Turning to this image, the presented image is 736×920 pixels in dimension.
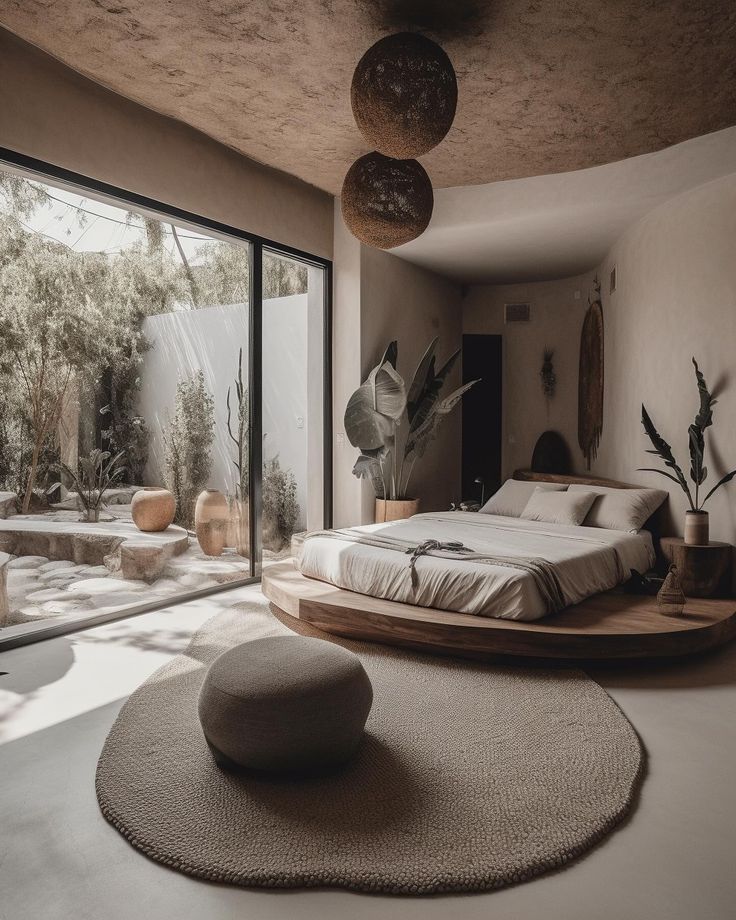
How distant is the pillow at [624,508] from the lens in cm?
509

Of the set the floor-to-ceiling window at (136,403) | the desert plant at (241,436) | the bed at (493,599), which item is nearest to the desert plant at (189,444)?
the floor-to-ceiling window at (136,403)

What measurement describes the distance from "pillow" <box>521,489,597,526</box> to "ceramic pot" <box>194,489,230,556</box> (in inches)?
95.2

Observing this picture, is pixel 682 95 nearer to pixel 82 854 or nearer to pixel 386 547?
pixel 386 547

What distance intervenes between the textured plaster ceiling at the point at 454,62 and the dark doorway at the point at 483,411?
9.73 ft

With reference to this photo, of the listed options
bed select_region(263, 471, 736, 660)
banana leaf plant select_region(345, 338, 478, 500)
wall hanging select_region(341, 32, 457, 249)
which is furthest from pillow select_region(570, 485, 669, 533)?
wall hanging select_region(341, 32, 457, 249)

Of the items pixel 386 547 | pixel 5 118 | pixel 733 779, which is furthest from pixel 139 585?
pixel 733 779

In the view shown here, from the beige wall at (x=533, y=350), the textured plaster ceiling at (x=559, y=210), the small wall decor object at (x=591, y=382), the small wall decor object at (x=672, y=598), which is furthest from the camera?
the beige wall at (x=533, y=350)

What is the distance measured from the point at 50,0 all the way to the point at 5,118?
2.33 feet

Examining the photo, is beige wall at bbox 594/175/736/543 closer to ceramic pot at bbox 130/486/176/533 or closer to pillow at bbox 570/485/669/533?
pillow at bbox 570/485/669/533

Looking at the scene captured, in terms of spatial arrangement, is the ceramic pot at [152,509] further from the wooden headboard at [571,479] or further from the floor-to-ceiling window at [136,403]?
the wooden headboard at [571,479]

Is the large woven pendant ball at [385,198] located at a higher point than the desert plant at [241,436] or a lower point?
higher

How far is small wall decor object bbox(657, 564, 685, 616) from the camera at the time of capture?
3.85 meters

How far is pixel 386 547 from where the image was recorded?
435cm

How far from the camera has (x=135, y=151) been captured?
437cm
